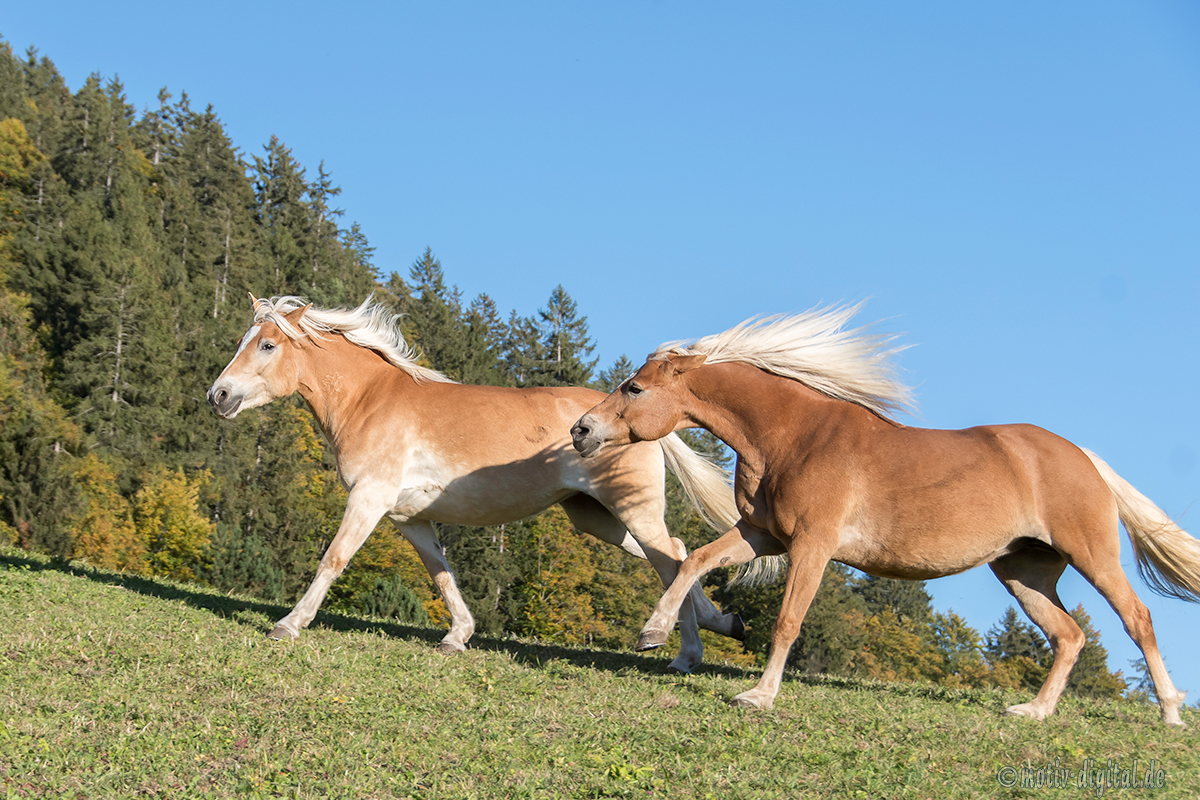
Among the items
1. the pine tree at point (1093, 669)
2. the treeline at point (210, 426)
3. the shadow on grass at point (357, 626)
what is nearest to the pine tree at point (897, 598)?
the treeline at point (210, 426)

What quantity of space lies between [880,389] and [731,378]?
1242mm

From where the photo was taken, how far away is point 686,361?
8.55 meters

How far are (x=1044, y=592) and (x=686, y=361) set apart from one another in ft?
11.4

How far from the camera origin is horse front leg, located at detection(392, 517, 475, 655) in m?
9.62

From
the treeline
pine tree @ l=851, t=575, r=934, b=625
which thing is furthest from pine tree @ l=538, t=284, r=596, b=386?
pine tree @ l=851, t=575, r=934, b=625

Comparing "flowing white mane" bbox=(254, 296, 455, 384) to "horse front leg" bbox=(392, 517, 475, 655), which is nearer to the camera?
"horse front leg" bbox=(392, 517, 475, 655)

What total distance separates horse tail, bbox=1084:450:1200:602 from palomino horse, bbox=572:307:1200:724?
11 mm

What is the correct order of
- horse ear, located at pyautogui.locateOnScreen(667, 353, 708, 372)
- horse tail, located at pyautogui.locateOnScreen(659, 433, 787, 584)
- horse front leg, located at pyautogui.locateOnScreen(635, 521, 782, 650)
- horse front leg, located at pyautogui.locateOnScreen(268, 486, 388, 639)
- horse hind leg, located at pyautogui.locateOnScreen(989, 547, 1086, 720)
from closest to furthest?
horse front leg, located at pyautogui.locateOnScreen(635, 521, 782, 650) < horse hind leg, located at pyautogui.locateOnScreen(989, 547, 1086, 720) < horse ear, located at pyautogui.locateOnScreen(667, 353, 708, 372) < horse front leg, located at pyautogui.locateOnScreen(268, 486, 388, 639) < horse tail, located at pyautogui.locateOnScreen(659, 433, 787, 584)

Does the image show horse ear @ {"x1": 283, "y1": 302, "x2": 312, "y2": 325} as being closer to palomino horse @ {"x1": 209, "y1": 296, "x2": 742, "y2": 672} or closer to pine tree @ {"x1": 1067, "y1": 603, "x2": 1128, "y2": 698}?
palomino horse @ {"x1": 209, "y1": 296, "x2": 742, "y2": 672}

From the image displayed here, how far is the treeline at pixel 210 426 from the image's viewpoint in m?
51.5

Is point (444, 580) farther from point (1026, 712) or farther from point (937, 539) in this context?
point (1026, 712)

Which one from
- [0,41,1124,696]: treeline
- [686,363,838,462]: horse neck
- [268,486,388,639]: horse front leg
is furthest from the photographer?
[0,41,1124,696]: treeline

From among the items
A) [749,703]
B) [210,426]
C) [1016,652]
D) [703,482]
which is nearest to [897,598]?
[1016,652]

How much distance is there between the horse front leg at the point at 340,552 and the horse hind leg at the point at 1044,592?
5.41m
